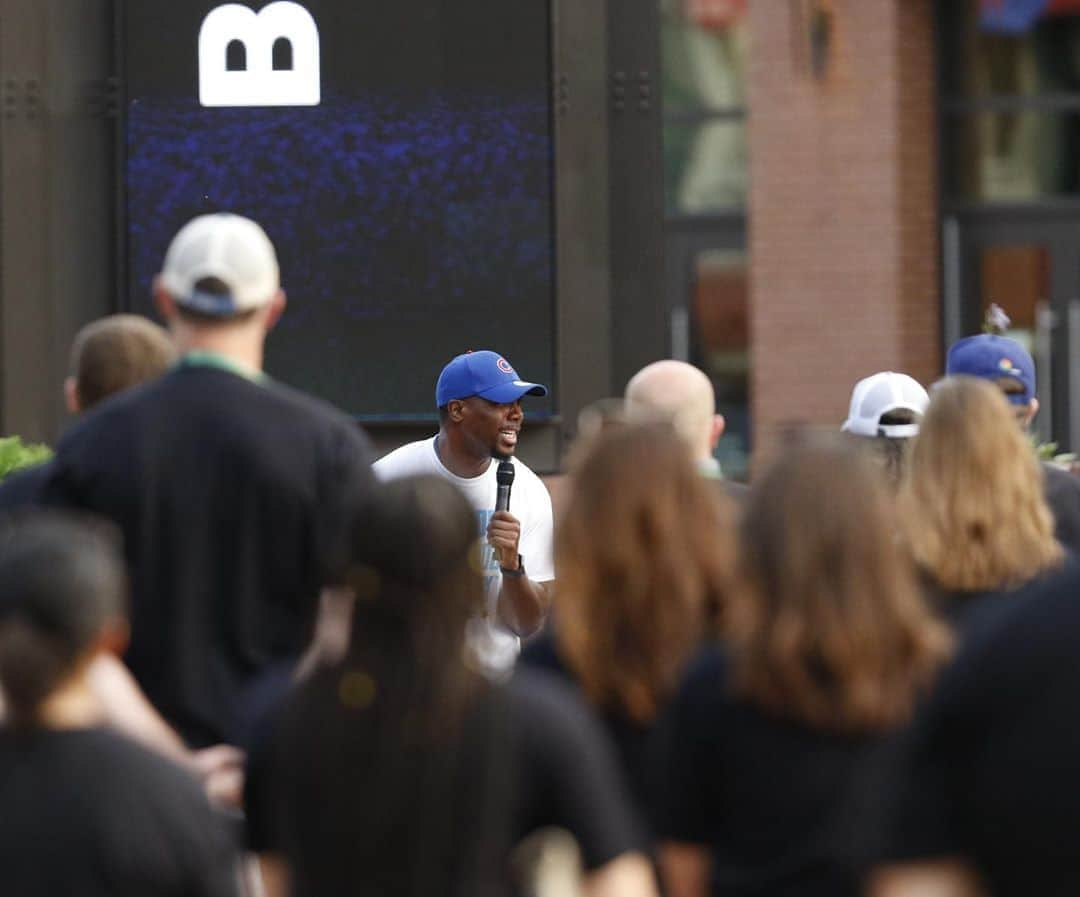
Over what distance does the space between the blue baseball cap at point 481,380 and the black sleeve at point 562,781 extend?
3.75m

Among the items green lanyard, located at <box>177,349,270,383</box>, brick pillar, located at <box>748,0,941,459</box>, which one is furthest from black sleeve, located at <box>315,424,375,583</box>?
brick pillar, located at <box>748,0,941,459</box>

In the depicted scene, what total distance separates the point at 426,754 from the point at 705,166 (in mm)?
12825

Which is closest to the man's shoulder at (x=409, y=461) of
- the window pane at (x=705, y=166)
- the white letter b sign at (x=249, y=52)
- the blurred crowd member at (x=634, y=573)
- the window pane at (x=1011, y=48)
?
the white letter b sign at (x=249, y=52)

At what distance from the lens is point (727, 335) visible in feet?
51.4

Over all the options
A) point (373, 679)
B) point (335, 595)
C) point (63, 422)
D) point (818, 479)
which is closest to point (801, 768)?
point (818, 479)

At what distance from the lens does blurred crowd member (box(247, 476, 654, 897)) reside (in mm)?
3098

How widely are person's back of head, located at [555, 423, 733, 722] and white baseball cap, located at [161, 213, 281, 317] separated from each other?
0.82 meters

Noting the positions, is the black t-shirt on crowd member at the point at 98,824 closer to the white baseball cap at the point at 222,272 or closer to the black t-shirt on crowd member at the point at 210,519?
the black t-shirt on crowd member at the point at 210,519

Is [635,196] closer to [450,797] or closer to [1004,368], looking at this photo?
[1004,368]

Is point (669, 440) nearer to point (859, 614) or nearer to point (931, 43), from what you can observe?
point (859, 614)

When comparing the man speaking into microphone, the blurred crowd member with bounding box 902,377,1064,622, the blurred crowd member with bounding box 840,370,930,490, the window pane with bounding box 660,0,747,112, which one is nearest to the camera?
the blurred crowd member with bounding box 902,377,1064,622

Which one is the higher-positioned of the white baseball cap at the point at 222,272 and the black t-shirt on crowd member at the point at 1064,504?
the white baseball cap at the point at 222,272

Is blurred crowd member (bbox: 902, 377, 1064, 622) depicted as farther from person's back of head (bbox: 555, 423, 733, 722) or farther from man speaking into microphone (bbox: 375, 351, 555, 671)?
man speaking into microphone (bbox: 375, 351, 555, 671)

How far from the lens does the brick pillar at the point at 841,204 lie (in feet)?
49.0
